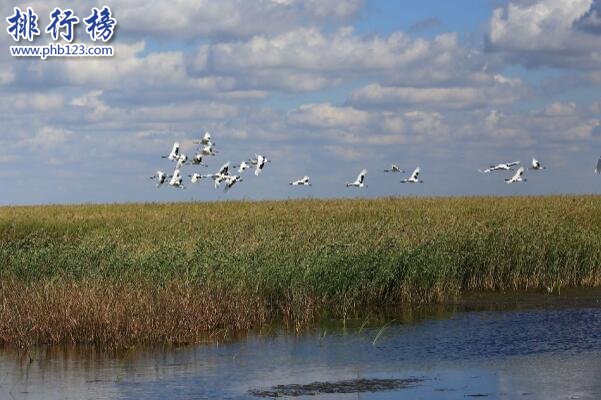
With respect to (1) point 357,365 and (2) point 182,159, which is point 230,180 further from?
(1) point 357,365

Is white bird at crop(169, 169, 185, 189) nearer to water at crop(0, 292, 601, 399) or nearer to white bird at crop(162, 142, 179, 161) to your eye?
white bird at crop(162, 142, 179, 161)

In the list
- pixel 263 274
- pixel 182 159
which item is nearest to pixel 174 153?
pixel 182 159

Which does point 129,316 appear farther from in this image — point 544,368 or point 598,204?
point 598,204

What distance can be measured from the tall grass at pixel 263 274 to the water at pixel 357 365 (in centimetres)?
54

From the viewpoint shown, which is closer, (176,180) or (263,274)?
(263,274)

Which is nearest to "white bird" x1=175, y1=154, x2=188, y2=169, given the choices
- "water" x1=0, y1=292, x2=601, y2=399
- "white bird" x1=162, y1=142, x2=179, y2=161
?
"white bird" x1=162, y1=142, x2=179, y2=161

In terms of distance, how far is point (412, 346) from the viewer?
14766 millimetres

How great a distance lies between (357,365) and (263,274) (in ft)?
14.4

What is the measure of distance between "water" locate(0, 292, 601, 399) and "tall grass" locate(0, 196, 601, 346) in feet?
1.78

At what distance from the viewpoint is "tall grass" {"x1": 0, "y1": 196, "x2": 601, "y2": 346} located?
1470cm

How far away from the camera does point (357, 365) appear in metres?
13.4

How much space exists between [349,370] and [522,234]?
9799 mm

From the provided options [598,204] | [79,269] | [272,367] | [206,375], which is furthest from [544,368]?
[598,204]

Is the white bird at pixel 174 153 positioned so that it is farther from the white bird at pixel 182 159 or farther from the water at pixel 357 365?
the water at pixel 357 365
